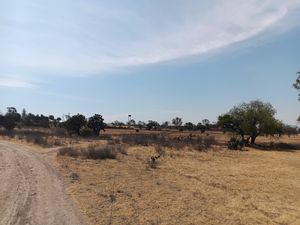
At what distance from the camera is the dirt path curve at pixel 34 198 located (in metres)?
14.1

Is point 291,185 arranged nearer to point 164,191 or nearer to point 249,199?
point 249,199

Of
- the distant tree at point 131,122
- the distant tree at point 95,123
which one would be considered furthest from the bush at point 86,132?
the distant tree at point 131,122

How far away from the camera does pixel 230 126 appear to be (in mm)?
77625

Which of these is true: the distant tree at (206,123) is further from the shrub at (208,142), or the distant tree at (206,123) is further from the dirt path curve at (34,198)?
the dirt path curve at (34,198)

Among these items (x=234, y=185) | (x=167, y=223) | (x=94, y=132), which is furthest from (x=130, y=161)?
(x=94, y=132)

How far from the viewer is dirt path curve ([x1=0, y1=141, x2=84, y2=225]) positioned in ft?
46.3

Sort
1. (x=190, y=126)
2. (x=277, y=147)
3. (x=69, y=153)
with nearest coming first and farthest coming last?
(x=69, y=153), (x=277, y=147), (x=190, y=126)

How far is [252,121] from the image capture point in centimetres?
7356

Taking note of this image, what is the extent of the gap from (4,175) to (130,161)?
494 inches

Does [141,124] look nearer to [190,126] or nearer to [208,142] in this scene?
[190,126]

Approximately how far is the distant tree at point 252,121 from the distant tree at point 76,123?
23619 millimetres

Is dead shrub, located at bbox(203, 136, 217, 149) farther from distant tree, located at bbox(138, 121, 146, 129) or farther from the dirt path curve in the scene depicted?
distant tree, located at bbox(138, 121, 146, 129)

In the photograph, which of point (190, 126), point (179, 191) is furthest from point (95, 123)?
point (190, 126)

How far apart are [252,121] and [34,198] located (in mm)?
59932
